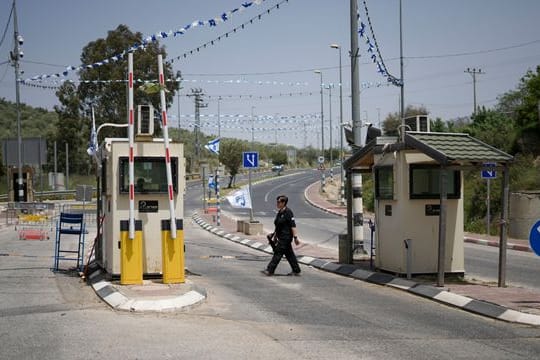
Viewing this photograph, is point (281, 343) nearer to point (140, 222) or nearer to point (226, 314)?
point (226, 314)

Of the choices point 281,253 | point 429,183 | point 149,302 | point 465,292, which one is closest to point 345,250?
point 281,253

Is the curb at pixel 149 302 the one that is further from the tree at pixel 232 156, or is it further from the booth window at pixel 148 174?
the tree at pixel 232 156

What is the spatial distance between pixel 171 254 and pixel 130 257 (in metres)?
0.68

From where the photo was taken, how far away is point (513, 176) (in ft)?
98.8

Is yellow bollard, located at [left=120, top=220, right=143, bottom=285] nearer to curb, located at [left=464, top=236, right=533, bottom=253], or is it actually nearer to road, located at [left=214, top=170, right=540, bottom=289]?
road, located at [left=214, top=170, right=540, bottom=289]

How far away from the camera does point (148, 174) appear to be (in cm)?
1260

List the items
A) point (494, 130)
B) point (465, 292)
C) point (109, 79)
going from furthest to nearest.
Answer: point (109, 79), point (494, 130), point (465, 292)

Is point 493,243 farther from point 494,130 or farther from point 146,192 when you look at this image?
point 494,130

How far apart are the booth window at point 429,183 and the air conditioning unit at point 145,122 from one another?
4.76m

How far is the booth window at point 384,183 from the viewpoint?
1338cm

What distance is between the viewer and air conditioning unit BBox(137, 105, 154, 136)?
12523mm

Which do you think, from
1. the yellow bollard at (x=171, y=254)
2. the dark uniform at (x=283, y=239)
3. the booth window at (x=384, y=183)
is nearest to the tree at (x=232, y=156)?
the dark uniform at (x=283, y=239)

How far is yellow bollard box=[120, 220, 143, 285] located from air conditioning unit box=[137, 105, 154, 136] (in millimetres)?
1653

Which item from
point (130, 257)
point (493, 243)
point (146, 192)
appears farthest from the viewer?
point (493, 243)
